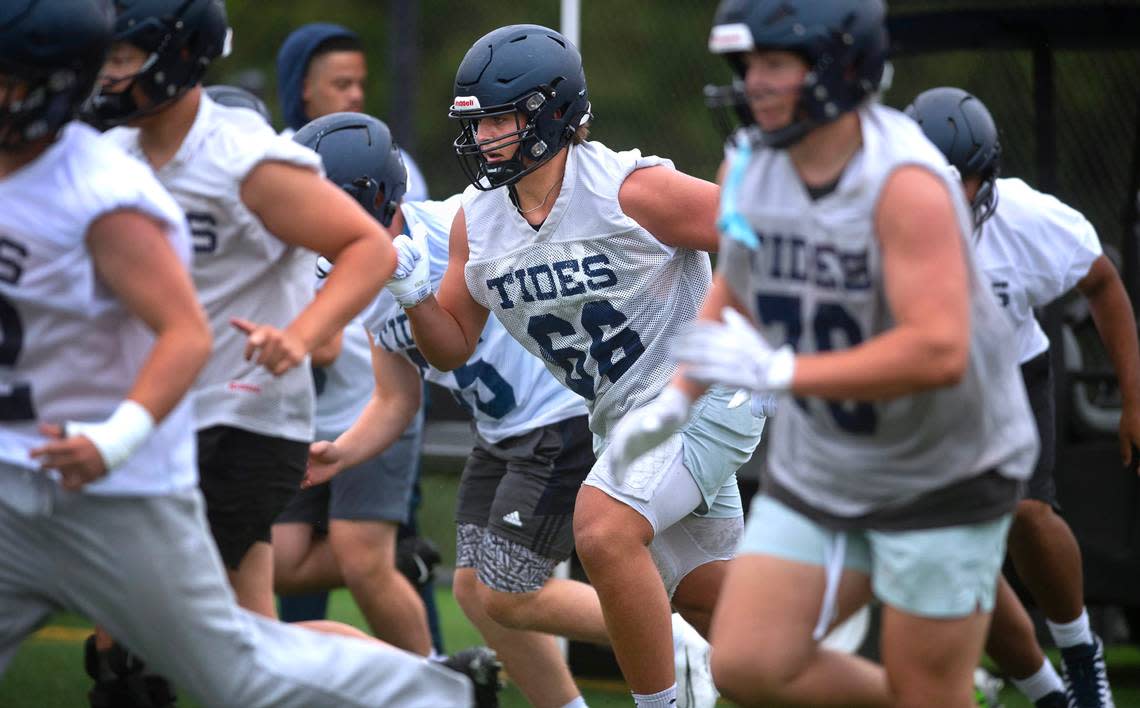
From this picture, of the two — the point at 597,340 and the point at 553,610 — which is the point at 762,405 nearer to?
the point at 597,340

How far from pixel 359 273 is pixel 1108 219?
4570 millimetres

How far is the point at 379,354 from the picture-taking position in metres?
5.41

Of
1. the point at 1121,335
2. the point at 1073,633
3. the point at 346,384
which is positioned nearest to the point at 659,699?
the point at 1073,633

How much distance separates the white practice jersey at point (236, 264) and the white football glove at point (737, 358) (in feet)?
3.23

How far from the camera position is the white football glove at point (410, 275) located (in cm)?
448

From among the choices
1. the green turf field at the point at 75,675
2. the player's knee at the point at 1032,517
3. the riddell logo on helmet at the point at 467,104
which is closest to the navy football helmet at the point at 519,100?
the riddell logo on helmet at the point at 467,104

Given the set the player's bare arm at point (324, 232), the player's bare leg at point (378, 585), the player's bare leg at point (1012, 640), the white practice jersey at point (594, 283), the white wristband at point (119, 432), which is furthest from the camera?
the player's bare leg at point (378, 585)

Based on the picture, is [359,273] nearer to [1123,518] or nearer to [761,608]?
[761,608]

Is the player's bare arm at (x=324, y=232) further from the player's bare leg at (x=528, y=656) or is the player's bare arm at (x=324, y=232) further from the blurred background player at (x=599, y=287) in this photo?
the player's bare leg at (x=528, y=656)

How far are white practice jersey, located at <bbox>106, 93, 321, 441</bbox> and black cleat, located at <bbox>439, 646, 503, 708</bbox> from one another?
185cm

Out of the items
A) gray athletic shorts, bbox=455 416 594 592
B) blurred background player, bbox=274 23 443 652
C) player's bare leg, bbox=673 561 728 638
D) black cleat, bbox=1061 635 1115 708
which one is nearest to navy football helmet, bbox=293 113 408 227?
gray athletic shorts, bbox=455 416 594 592

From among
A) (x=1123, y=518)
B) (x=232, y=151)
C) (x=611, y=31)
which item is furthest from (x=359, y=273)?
(x=611, y=31)

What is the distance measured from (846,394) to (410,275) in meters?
1.68

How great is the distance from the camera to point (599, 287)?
4.44 m
